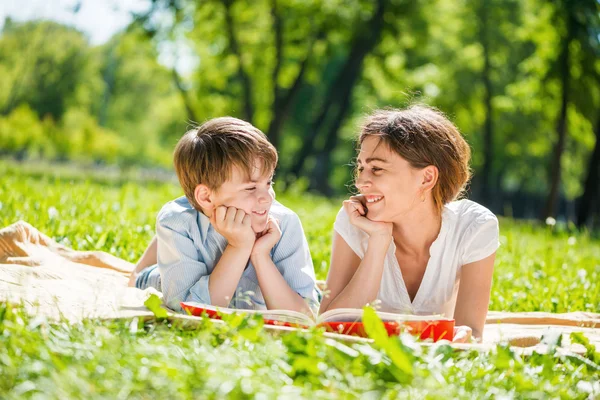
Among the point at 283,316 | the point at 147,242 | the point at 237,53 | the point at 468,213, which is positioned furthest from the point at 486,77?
the point at 283,316

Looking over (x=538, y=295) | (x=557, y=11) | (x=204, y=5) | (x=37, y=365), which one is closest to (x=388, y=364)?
(x=37, y=365)

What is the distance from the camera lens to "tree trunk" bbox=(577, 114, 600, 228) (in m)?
17.0

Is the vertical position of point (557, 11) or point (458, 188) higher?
point (557, 11)

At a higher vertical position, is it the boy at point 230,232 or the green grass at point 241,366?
the boy at point 230,232

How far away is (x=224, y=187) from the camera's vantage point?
347 centimetres

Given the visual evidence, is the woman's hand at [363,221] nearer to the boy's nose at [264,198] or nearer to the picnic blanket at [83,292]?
the boy's nose at [264,198]

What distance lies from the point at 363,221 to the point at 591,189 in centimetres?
1524

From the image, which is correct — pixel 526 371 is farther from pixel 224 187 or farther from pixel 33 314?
pixel 33 314

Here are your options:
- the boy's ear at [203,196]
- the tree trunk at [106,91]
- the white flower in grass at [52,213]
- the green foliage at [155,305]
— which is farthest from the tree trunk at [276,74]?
the tree trunk at [106,91]

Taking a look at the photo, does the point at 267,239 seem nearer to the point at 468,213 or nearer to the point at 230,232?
the point at 230,232

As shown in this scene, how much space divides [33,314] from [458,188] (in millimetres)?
2309

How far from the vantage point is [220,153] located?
11.4 ft

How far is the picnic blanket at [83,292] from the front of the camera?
290cm

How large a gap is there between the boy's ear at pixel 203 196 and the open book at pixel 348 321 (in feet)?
2.21
